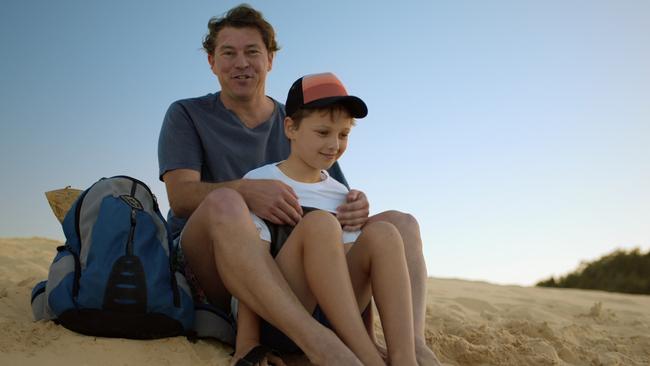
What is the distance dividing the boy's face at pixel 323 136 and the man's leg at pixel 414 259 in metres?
0.41

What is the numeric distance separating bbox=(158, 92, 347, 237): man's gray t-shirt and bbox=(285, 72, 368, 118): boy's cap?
0.92 metres

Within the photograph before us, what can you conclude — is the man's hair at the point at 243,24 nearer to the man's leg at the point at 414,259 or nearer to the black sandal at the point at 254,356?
the man's leg at the point at 414,259

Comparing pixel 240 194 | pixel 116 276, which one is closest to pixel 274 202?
pixel 240 194

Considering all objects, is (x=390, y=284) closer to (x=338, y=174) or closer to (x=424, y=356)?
(x=424, y=356)

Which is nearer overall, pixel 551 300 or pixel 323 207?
pixel 323 207

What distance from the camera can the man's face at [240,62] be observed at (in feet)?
13.3

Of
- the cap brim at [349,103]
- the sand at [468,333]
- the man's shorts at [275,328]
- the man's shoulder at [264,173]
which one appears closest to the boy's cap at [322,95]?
the cap brim at [349,103]

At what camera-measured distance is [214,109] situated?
4121mm

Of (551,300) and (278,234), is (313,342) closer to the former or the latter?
(278,234)

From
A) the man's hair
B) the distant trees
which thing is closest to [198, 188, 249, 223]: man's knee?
the man's hair

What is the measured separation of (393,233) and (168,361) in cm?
115

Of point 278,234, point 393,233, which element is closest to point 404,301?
point 393,233

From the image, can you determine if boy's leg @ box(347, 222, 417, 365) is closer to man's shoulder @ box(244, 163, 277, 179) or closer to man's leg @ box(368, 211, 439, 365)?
man's leg @ box(368, 211, 439, 365)

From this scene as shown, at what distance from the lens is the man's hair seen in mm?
4152
